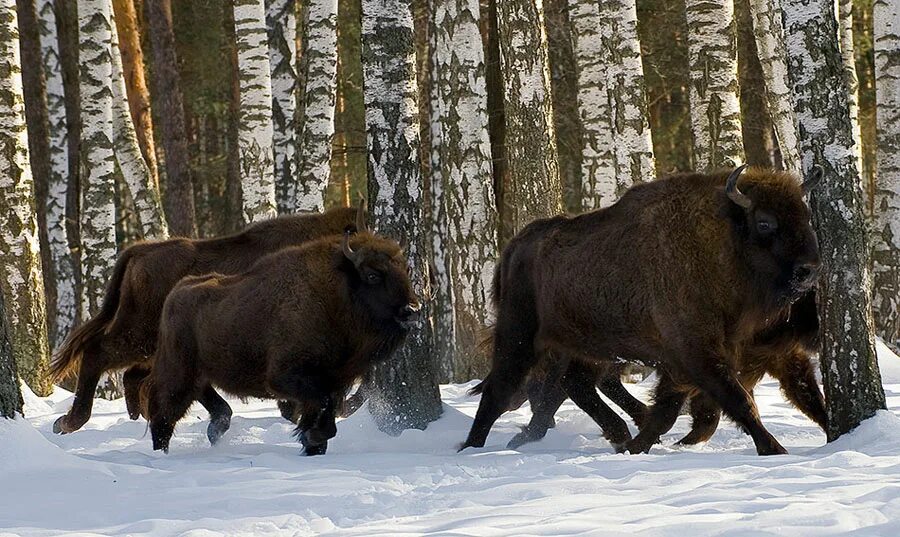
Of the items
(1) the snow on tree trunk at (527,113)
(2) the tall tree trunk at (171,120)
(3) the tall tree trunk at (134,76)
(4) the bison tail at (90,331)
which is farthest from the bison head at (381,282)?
(3) the tall tree trunk at (134,76)

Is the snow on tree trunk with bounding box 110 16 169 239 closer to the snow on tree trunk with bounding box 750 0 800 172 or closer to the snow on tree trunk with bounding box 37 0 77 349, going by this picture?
the snow on tree trunk with bounding box 37 0 77 349

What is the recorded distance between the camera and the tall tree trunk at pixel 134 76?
22.3 meters

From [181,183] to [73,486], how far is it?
16.1 meters

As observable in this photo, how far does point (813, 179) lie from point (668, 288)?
3.76ft

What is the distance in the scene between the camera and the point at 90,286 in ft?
53.8

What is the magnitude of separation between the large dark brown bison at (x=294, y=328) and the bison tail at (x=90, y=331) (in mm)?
1663

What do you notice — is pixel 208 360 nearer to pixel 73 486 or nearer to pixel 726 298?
pixel 73 486

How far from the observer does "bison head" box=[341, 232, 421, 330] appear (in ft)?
29.0

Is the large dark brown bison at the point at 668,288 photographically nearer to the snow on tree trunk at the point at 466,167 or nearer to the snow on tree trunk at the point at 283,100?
the snow on tree trunk at the point at 466,167

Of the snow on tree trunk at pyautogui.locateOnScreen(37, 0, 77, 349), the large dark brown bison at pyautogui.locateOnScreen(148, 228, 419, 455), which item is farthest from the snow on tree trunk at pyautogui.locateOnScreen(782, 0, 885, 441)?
the snow on tree trunk at pyautogui.locateOnScreen(37, 0, 77, 349)

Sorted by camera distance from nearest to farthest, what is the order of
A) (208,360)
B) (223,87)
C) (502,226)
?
(208,360), (502,226), (223,87)

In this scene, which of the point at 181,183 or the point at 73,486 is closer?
the point at 73,486

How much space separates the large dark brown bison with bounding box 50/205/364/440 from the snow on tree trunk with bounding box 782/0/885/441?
387 cm

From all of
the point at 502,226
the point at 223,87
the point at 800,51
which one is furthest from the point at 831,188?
the point at 223,87
